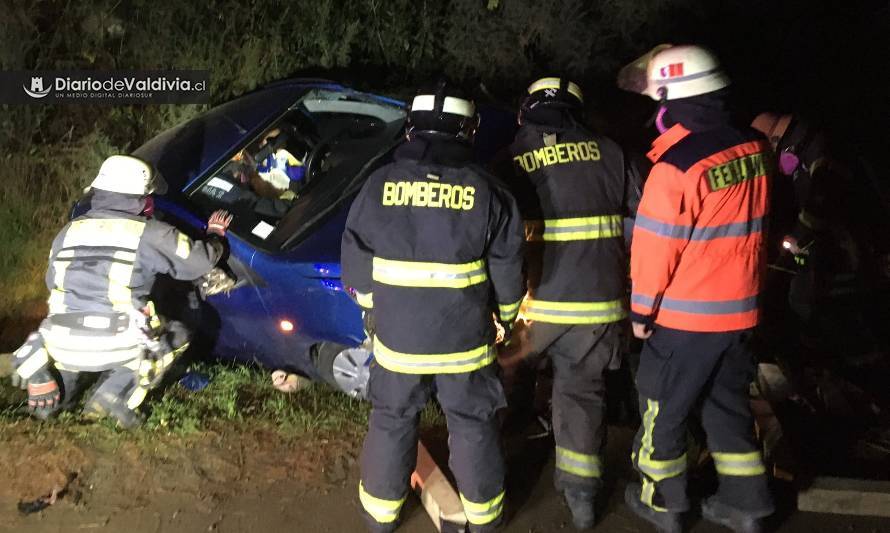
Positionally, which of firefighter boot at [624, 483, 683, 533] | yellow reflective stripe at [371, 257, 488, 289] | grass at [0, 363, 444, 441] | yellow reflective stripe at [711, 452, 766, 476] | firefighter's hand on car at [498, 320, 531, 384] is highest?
yellow reflective stripe at [371, 257, 488, 289]

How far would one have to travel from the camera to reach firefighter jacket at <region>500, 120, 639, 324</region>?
3.00 m

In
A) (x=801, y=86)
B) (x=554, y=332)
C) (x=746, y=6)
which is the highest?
(x=746, y=6)

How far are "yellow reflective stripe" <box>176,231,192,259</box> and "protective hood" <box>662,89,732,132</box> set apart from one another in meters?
2.51

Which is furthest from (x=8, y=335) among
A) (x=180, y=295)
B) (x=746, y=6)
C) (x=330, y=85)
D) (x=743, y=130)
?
(x=746, y=6)

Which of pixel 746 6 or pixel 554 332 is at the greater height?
pixel 746 6

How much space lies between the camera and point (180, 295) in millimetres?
4172

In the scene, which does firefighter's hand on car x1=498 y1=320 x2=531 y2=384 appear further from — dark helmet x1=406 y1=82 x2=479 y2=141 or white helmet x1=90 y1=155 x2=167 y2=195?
white helmet x1=90 y1=155 x2=167 y2=195

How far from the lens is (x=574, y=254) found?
3.03 m

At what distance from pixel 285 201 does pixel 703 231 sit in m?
2.71

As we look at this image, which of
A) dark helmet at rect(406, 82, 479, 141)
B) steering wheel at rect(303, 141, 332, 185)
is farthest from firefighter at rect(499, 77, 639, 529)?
steering wheel at rect(303, 141, 332, 185)

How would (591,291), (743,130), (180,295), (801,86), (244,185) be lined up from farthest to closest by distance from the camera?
1. (801,86)
2. (244,185)
3. (180,295)
4. (591,291)
5. (743,130)

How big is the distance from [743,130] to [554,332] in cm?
114

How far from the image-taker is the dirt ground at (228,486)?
3.20m

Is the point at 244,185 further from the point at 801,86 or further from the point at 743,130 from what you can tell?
the point at 801,86
